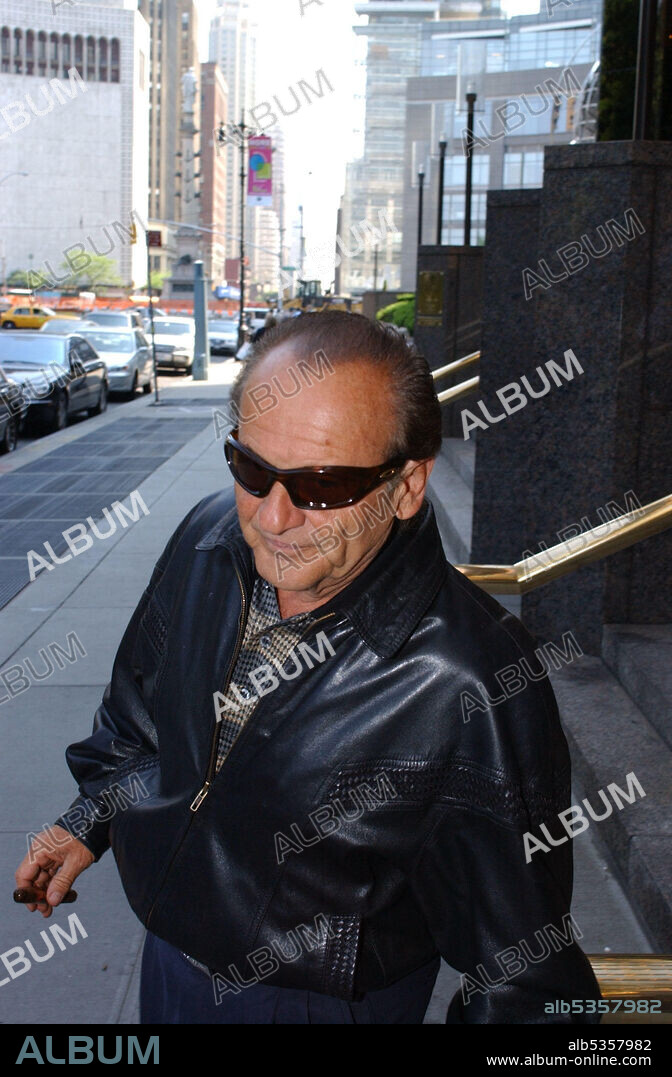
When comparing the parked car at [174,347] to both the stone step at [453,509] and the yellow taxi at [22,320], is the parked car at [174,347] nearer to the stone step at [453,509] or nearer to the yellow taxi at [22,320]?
the yellow taxi at [22,320]

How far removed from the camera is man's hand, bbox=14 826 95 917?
2.15 meters

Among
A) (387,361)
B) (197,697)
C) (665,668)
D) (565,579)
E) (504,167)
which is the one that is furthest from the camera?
(504,167)

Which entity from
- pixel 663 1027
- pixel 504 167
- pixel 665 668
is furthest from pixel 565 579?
pixel 504 167

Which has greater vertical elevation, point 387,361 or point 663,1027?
point 387,361

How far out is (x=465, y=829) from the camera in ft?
5.43

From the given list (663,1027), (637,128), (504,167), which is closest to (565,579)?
(637,128)

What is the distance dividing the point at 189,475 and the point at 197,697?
35.6 ft

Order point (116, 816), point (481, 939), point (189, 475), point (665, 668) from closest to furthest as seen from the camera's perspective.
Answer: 1. point (481, 939)
2. point (116, 816)
3. point (665, 668)
4. point (189, 475)

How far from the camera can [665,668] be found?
4660mm

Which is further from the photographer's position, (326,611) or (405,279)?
(405,279)

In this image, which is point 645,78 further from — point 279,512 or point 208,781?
point 208,781

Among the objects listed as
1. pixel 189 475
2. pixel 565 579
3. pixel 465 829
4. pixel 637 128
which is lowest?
pixel 189 475

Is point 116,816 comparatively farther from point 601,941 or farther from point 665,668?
point 665,668

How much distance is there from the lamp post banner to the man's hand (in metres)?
46.7
